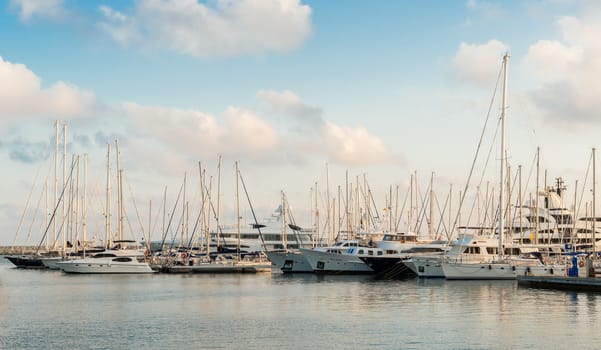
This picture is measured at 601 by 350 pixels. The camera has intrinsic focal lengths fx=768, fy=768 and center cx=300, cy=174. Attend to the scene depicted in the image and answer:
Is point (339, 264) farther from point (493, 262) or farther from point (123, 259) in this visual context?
point (123, 259)

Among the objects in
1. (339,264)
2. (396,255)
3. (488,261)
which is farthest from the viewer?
(339,264)

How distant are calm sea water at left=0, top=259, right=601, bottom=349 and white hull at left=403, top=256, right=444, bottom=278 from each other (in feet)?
19.4

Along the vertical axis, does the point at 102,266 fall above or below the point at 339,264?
below

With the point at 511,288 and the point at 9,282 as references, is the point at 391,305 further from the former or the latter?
the point at 9,282

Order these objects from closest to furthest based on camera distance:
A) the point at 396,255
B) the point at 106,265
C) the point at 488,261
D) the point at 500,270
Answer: the point at 500,270 → the point at 488,261 → the point at 396,255 → the point at 106,265

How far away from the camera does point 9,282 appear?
74188mm

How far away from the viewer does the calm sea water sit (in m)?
32.8

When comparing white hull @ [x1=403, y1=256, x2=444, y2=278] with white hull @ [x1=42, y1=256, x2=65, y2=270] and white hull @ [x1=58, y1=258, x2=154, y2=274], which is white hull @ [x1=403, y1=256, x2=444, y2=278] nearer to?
white hull @ [x1=58, y1=258, x2=154, y2=274]

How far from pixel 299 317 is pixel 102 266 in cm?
4874

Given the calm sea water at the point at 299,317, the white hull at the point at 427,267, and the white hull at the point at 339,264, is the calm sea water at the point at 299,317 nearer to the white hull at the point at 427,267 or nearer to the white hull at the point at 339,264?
the white hull at the point at 427,267

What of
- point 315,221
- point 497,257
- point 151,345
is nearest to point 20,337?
point 151,345

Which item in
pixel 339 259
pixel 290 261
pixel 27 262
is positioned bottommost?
pixel 27 262

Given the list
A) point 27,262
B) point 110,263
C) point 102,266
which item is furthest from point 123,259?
point 27,262

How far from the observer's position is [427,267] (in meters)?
73.1
